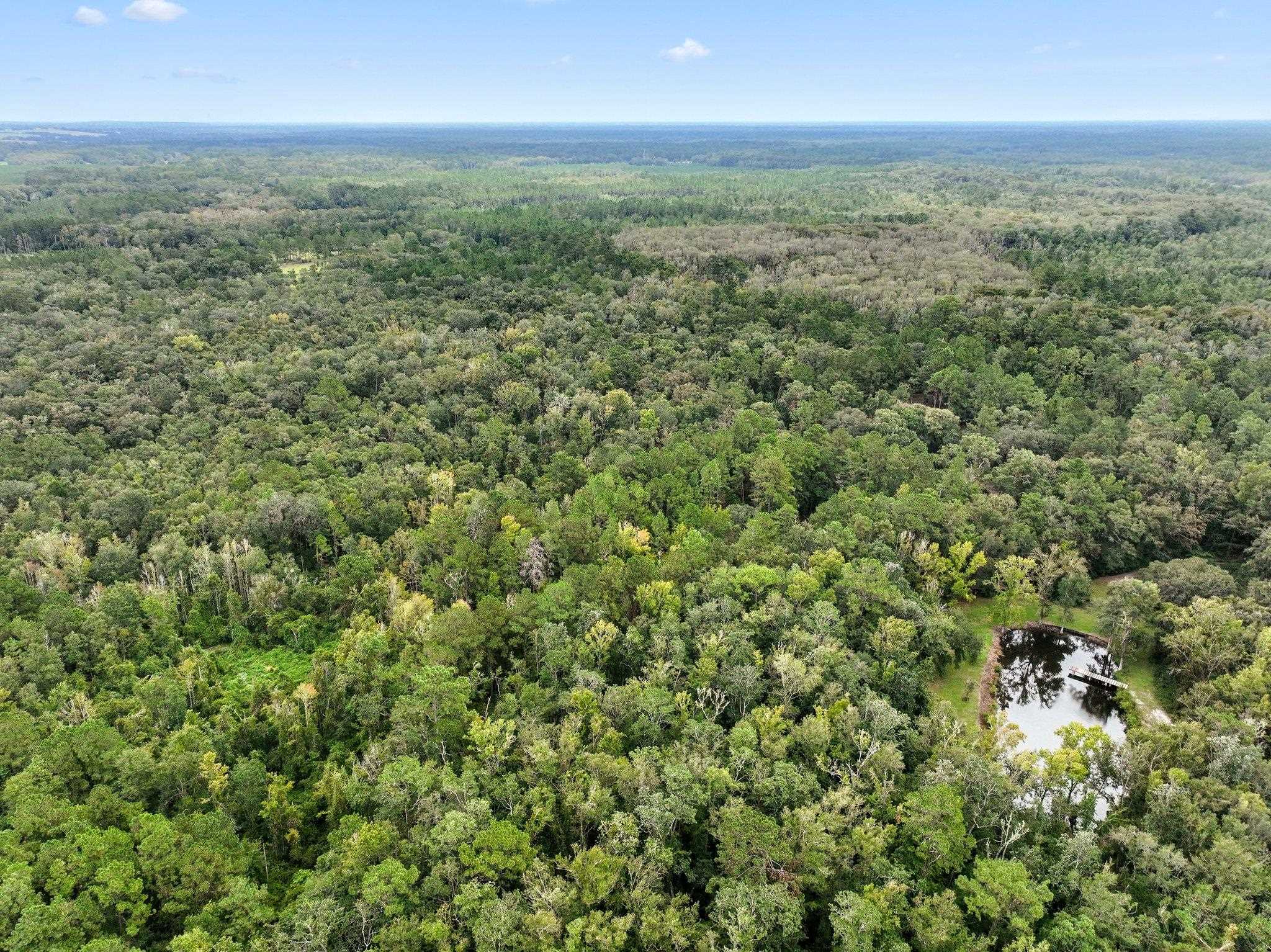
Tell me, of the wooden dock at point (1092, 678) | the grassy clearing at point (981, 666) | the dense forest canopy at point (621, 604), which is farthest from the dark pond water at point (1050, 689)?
the dense forest canopy at point (621, 604)

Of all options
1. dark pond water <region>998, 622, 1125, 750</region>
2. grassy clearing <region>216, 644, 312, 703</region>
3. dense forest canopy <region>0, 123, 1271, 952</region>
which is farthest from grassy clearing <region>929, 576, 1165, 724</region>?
grassy clearing <region>216, 644, 312, 703</region>

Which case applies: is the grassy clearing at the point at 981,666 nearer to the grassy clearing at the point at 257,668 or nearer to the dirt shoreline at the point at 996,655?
the dirt shoreline at the point at 996,655

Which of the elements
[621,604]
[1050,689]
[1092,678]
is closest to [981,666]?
[1050,689]

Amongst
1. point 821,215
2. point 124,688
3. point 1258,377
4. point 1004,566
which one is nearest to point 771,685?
point 1004,566

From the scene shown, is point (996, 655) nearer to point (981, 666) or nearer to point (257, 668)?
point (981, 666)

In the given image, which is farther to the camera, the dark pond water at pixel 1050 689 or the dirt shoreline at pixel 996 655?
the dirt shoreline at pixel 996 655

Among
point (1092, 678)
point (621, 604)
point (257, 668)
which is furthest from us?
point (257, 668)
